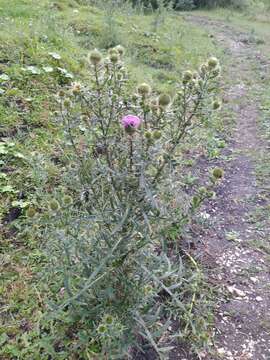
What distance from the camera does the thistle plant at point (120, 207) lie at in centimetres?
188

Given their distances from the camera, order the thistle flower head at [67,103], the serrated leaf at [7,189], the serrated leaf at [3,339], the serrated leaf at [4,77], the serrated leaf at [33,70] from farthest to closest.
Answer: the serrated leaf at [33,70], the serrated leaf at [4,77], the serrated leaf at [7,189], the serrated leaf at [3,339], the thistle flower head at [67,103]

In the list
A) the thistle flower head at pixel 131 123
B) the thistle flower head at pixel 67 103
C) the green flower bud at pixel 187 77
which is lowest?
the thistle flower head at pixel 67 103

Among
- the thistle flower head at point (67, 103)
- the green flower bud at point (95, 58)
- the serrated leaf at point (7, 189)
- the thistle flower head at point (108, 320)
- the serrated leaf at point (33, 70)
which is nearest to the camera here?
the green flower bud at point (95, 58)

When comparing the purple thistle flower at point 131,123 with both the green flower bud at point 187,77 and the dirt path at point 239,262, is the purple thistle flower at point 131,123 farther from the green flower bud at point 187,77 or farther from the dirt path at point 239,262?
the dirt path at point 239,262

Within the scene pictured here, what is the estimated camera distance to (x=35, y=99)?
429cm

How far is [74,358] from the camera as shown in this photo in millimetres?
2139

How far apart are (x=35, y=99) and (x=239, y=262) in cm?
261

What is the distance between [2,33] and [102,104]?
3.78 m

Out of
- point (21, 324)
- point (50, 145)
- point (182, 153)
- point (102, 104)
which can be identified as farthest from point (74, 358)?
point (182, 153)

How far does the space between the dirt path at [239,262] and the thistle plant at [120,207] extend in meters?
0.54

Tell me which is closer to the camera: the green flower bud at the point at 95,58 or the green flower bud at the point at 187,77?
the green flower bud at the point at 95,58

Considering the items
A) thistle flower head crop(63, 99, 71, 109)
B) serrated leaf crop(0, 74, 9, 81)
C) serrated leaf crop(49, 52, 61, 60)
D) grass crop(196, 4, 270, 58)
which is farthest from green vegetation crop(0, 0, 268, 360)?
grass crop(196, 4, 270, 58)

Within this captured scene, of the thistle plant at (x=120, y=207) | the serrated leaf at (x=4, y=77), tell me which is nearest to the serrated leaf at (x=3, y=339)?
the thistle plant at (x=120, y=207)

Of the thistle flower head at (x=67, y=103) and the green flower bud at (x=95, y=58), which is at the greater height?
the green flower bud at (x=95, y=58)
